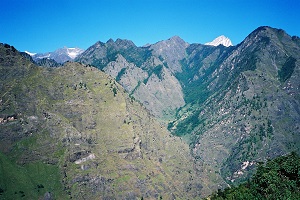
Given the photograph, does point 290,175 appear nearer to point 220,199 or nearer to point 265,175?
point 265,175

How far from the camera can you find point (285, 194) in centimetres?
16175

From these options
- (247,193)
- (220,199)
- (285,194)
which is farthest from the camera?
(220,199)

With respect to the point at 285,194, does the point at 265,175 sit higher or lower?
higher

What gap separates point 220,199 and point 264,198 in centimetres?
2682

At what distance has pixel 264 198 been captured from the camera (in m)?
170

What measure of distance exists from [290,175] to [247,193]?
2738cm

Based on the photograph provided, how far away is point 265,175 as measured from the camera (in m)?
177

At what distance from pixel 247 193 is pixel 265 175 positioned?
13.9m

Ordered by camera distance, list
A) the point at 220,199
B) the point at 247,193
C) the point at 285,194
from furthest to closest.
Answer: the point at 220,199
the point at 247,193
the point at 285,194

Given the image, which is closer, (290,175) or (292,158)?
(290,175)

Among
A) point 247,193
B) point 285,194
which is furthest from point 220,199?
point 285,194

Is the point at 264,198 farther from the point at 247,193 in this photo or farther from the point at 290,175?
the point at 290,175

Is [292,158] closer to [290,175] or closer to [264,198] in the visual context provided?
[290,175]

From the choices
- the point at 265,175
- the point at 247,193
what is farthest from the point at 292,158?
the point at 247,193
